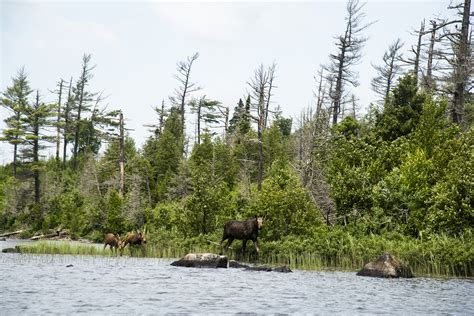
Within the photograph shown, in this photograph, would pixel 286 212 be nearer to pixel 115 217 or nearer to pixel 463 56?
pixel 463 56

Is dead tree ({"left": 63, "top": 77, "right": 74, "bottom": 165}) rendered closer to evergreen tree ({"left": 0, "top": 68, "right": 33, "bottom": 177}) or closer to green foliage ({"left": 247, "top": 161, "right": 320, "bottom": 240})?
evergreen tree ({"left": 0, "top": 68, "right": 33, "bottom": 177})

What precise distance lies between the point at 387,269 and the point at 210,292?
9.68 metres

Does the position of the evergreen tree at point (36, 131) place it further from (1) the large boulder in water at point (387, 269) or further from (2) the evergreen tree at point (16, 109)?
(1) the large boulder in water at point (387, 269)

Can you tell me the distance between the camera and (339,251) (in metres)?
29.2

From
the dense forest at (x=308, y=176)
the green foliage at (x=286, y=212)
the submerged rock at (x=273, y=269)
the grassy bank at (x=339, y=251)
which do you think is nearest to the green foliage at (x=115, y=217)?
the dense forest at (x=308, y=176)

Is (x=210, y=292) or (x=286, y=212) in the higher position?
(x=286, y=212)

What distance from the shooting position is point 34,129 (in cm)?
7156

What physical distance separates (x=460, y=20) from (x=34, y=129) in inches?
2033

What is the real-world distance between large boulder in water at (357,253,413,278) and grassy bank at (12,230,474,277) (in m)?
1.83

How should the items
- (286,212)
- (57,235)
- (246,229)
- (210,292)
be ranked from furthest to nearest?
(57,235)
(286,212)
(246,229)
(210,292)

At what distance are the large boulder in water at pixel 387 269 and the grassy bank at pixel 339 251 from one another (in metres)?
1.83

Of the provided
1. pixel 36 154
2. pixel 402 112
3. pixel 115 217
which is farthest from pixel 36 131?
pixel 402 112

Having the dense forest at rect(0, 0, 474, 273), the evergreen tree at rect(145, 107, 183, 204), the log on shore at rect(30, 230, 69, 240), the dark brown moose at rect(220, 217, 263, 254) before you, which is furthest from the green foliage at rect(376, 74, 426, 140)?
the log on shore at rect(30, 230, 69, 240)

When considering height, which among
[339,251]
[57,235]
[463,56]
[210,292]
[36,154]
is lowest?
[210,292]
